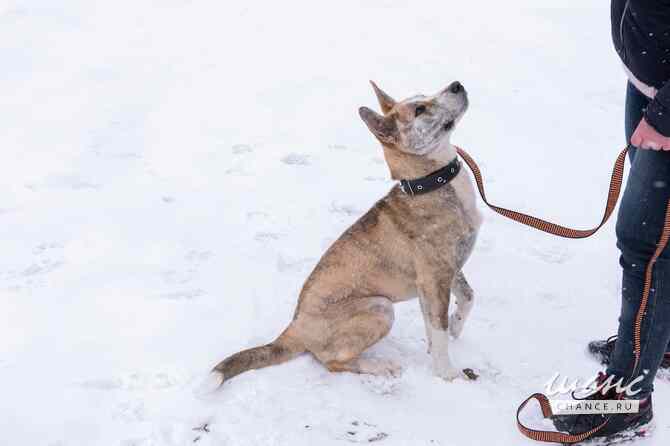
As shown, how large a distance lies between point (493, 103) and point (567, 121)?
91cm

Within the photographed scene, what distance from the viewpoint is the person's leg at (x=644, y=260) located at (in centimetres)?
254

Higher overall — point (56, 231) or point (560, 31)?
point (560, 31)

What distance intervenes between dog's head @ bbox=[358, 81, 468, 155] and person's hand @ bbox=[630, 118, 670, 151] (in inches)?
47.2

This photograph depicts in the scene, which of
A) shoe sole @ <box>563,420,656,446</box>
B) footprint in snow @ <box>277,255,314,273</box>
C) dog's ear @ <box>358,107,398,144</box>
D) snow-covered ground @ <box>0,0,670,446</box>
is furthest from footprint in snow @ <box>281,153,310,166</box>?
shoe sole @ <box>563,420,656,446</box>

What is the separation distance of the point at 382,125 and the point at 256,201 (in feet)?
7.39

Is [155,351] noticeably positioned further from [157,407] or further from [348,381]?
[348,381]

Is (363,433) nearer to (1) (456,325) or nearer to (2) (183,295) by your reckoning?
(1) (456,325)

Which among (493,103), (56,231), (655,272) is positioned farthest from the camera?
(493,103)

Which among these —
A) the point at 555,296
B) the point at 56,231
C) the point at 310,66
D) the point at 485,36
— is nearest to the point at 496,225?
the point at 555,296

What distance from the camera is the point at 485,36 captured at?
915 centimetres

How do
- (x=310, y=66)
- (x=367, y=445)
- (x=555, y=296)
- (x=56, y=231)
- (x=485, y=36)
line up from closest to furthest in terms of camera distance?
(x=367, y=445)
(x=555, y=296)
(x=56, y=231)
(x=310, y=66)
(x=485, y=36)

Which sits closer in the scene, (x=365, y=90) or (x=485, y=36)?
(x=365, y=90)

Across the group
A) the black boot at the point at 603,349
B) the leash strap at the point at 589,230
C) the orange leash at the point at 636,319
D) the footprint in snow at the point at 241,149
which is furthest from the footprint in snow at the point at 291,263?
the footprint in snow at the point at 241,149

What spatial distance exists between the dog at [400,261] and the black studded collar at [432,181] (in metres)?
0.02
